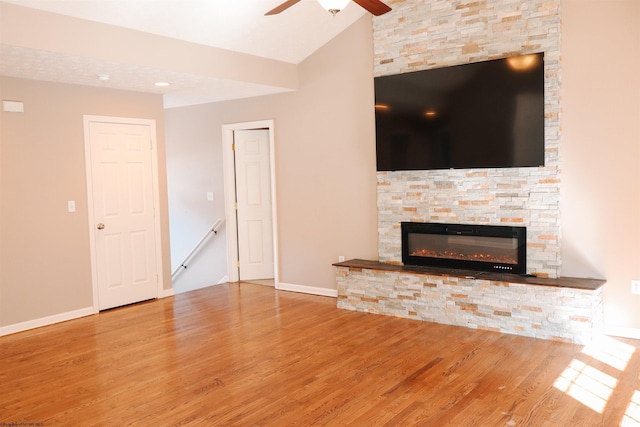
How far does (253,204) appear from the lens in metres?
7.32

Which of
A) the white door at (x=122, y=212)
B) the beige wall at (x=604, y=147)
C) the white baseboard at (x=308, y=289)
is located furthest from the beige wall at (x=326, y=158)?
the beige wall at (x=604, y=147)

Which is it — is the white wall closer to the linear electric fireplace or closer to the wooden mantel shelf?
the wooden mantel shelf

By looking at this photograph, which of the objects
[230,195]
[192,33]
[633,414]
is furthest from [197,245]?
[633,414]

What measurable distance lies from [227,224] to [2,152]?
9.72 ft

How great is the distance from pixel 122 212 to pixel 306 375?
3271mm

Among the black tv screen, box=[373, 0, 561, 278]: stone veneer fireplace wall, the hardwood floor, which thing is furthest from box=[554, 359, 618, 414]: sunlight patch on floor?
the black tv screen

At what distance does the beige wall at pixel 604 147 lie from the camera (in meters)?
4.31

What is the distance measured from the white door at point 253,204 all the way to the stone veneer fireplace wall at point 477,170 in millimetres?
2071

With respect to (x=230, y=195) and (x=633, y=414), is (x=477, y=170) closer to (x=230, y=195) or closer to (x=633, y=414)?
(x=633, y=414)

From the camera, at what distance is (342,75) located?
6051mm

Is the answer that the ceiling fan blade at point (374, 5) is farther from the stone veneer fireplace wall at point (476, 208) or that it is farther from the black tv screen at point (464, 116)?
the stone veneer fireplace wall at point (476, 208)

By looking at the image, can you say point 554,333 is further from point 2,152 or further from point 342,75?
point 2,152

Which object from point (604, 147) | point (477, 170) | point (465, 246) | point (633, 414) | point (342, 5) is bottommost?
point (633, 414)

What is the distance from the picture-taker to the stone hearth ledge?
4.31m
